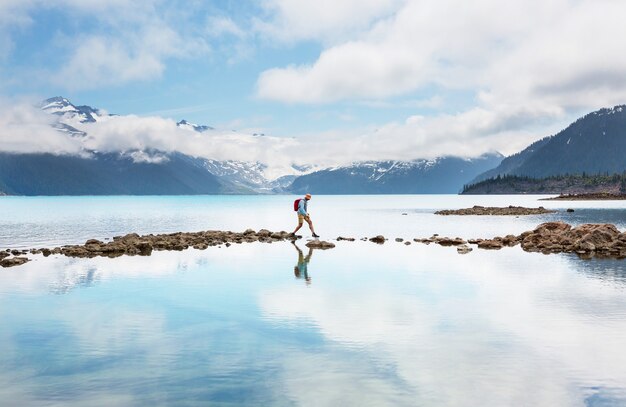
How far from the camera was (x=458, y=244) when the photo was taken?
46.4 m

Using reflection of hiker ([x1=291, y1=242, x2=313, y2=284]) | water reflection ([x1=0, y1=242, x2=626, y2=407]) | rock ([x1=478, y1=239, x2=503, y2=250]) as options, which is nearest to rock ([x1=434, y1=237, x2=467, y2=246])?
rock ([x1=478, y1=239, x2=503, y2=250])

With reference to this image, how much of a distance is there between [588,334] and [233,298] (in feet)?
42.7

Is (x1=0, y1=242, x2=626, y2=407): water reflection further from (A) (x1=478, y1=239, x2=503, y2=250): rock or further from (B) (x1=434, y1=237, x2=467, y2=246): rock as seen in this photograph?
(B) (x1=434, y1=237, x2=467, y2=246): rock

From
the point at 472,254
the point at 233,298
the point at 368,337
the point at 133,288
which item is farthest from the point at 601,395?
the point at 472,254

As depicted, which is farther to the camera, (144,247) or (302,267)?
(144,247)

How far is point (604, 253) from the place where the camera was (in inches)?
1496

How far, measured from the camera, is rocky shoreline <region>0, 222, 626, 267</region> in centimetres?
3891

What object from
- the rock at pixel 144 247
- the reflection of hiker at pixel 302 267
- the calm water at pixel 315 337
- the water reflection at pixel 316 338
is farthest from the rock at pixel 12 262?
the reflection of hiker at pixel 302 267

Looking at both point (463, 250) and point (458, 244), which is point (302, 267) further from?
point (458, 244)

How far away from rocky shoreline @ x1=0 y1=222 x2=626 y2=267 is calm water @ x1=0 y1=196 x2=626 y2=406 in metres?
8.62

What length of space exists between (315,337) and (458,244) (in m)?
32.4

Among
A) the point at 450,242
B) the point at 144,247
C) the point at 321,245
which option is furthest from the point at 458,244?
the point at 144,247

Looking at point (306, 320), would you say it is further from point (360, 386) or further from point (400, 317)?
point (360, 386)

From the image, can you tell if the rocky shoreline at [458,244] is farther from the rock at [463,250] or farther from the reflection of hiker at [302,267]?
the reflection of hiker at [302,267]
